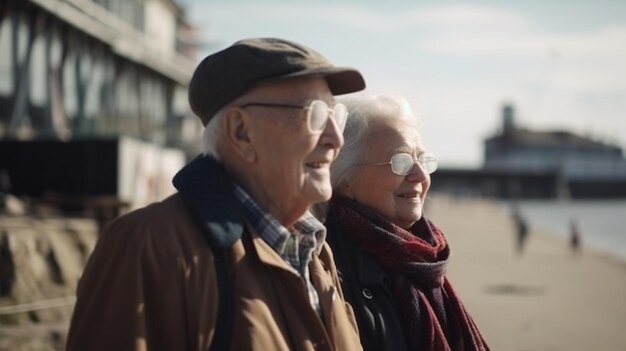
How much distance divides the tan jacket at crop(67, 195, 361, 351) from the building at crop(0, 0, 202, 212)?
16145 mm

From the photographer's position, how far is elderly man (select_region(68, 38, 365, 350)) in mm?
2006

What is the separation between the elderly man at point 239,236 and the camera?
2006mm

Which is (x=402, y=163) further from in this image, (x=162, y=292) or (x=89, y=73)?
(x=89, y=73)

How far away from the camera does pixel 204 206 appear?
216 cm

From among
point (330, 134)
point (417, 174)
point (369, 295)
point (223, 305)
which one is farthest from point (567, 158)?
point (223, 305)

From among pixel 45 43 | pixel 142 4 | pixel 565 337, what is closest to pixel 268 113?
pixel 565 337

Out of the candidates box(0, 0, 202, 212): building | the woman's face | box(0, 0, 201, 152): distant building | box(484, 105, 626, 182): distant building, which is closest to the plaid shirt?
the woman's face

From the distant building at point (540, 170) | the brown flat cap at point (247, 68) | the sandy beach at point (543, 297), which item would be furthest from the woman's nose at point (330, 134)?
the distant building at point (540, 170)

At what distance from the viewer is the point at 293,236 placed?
2.40m

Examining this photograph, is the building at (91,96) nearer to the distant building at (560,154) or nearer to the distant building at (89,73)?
the distant building at (89,73)

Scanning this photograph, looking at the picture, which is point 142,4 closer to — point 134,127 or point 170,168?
point 134,127

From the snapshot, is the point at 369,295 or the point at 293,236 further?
the point at 369,295

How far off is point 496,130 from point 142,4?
13441cm

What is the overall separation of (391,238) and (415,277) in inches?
7.0
